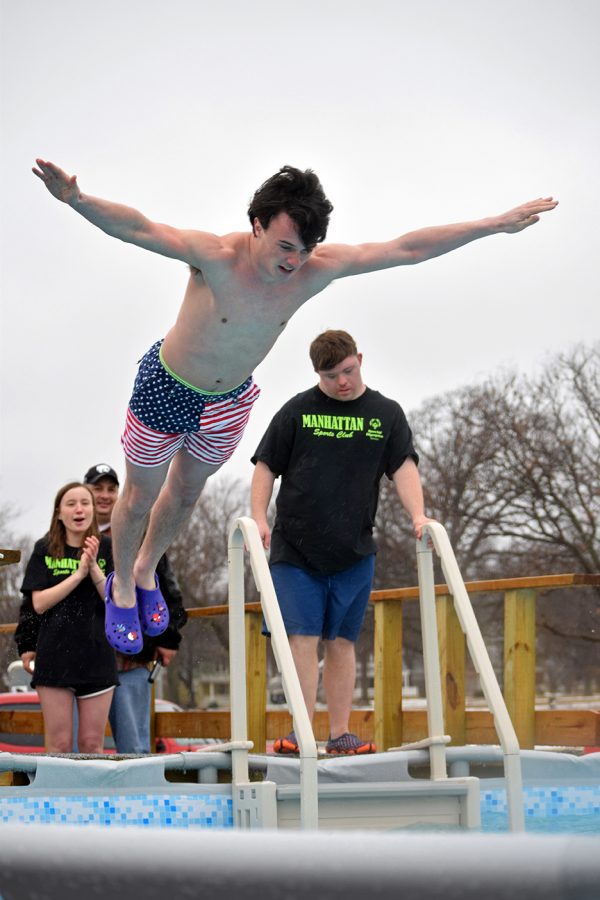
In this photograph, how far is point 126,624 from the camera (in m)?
5.03

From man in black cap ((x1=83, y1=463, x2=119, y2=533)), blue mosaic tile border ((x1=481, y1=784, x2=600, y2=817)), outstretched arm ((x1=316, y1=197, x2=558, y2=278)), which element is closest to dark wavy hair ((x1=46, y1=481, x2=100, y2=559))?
man in black cap ((x1=83, y1=463, x2=119, y2=533))

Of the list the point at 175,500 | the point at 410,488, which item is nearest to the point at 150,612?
the point at 175,500

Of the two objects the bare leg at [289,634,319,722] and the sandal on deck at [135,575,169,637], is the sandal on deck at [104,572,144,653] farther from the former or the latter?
the bare leg at [289,634,319,722]

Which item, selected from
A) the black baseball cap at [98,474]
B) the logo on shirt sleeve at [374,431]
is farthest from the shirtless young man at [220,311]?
the black baseball cap at [98,474]

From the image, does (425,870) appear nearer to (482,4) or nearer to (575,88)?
(575,88)

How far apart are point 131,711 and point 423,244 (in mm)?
3009

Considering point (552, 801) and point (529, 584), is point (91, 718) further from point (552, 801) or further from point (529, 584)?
point (529, 584)

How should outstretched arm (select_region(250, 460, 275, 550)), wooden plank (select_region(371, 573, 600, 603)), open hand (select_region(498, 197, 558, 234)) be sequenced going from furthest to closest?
wooden plank (select_region(371, 573, 600, 603)) → outstretched arm (select_region(250, 460, 275, 550)) → open hand (select_region(498, 197, 558, 234))

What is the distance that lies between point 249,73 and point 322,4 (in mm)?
9762

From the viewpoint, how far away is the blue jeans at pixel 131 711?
19.3 ft

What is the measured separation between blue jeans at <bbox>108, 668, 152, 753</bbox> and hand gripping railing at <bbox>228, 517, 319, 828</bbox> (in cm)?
187

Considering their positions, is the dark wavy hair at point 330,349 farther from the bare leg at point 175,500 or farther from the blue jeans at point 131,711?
the blue jeans at point 131,711

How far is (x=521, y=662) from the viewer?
609 centimetres

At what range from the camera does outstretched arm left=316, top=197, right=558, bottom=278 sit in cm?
444
